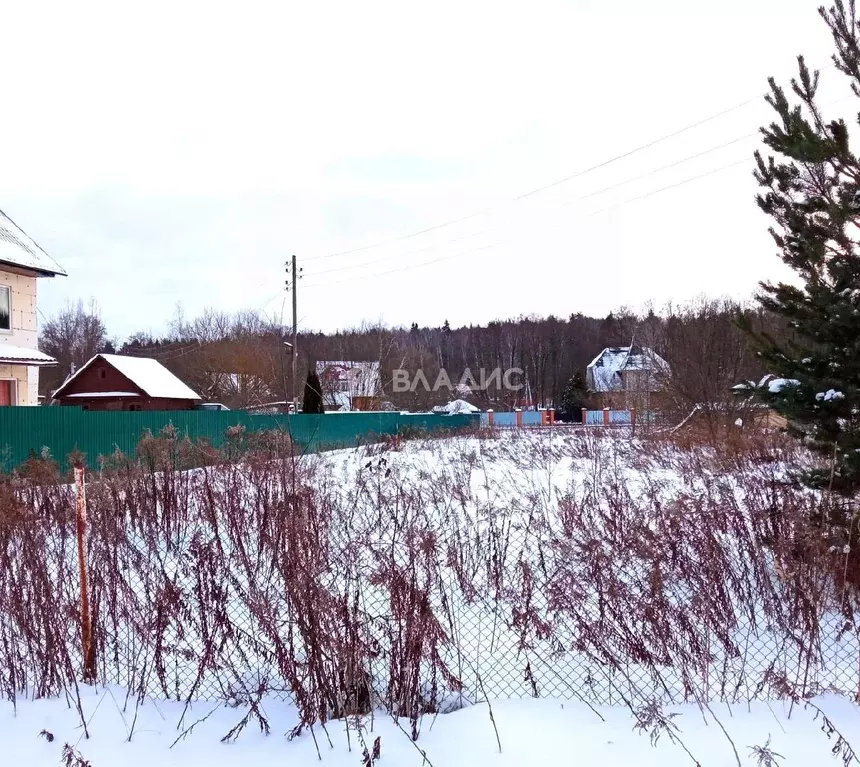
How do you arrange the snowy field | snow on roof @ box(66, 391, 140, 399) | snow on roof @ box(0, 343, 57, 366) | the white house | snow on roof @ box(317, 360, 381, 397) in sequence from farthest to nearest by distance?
snow on roof @ box(317, 360, 381, 397)
snow on roof @ box(66, 391, 140, 399)
the white house
snow on roof @ box(0, 343, 57, 366)
the snowy field

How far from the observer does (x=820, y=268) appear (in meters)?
4.95

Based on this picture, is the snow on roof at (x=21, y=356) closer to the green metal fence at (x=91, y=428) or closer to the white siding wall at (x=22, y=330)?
the white siding wall at (x=22, y=330)

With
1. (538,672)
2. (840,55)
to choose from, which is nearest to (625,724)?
(538,672)

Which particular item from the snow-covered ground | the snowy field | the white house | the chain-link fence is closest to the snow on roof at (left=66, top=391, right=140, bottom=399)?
the white house

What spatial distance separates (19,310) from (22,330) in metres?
0.56

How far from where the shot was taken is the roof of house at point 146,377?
24047 mm

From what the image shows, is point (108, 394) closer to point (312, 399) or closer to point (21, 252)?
point (21, 252)

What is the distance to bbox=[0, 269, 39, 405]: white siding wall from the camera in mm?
17969

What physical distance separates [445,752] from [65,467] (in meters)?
12.6

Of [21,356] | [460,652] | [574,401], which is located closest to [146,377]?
[21,356]

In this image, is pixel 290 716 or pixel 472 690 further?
pixel 472 690

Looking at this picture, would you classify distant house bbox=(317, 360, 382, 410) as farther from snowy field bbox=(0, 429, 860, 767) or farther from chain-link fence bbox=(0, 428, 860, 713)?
snowy field bbox=(0, 429, 860, 767)

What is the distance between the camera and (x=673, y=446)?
44.7ft

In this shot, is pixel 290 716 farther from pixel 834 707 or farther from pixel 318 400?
pixel 318 400
